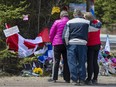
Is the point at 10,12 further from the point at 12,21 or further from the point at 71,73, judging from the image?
the point at 71,73

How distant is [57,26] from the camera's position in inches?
438

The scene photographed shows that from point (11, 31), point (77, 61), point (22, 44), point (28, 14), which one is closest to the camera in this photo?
point (77, 61)

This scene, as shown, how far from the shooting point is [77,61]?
1086cm

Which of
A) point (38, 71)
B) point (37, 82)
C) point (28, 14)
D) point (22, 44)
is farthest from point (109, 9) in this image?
point (37, 82)

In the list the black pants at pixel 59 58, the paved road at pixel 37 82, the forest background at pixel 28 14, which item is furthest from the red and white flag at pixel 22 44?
the black pants at pixel 59 58

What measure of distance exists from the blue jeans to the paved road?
346mm

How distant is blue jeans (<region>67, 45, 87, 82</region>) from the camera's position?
35.2 ft

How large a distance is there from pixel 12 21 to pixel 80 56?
362cm

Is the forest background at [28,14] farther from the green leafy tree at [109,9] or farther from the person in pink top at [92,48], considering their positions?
the green leafy tree at [109,9]

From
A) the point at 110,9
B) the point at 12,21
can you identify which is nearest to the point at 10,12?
the point at 12,21

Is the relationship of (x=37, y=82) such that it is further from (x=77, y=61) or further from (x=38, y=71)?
(x=77, y=61)

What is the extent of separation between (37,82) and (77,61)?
4.67 feet

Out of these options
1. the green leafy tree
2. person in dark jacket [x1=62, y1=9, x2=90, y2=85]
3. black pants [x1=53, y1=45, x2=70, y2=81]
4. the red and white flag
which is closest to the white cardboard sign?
the red and white flag

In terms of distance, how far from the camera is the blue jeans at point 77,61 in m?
10.7
